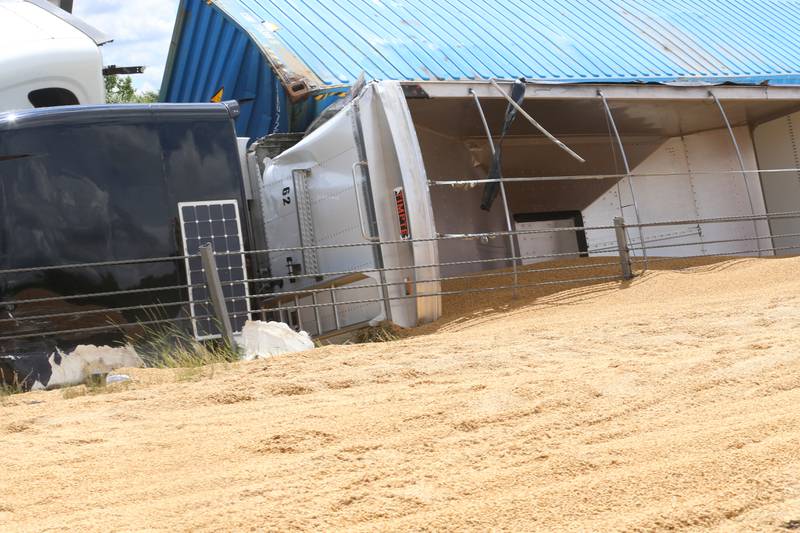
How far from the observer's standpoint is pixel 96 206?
31.2 ft

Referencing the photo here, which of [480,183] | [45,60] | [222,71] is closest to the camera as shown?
[45,60]

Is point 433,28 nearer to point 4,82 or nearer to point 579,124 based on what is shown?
point 579,124

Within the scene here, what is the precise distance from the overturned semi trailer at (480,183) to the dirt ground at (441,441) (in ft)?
9.93

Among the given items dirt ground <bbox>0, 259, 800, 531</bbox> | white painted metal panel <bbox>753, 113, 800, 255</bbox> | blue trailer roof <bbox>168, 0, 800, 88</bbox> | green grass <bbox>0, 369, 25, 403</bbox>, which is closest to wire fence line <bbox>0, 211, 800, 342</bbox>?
green grass <bbox>0, 369, 25, 403</bbox>

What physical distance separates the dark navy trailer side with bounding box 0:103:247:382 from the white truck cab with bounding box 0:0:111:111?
1.99 metres

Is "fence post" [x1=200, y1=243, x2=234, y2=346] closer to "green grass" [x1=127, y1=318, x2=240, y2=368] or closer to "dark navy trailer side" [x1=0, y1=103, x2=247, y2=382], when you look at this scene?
"green grass" [x1=127, y1=318, x2=240, y2=368]

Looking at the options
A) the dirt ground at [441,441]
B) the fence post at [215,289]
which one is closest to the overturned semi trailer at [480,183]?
the fence post at [215,289]

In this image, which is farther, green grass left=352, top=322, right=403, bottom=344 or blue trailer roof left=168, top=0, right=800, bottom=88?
blue trailer roof left=168, top=0, right=800, bottom=88

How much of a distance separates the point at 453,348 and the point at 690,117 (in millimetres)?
10404

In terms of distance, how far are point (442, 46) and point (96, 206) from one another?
21.9 feet

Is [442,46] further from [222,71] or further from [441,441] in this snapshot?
[441,441]

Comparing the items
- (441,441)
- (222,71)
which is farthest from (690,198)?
(441,441)

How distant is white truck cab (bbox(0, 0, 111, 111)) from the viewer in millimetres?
11312

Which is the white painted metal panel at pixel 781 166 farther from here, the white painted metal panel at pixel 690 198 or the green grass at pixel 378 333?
the green grass at pixel 378 333
